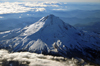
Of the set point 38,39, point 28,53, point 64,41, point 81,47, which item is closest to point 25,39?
point 38,39

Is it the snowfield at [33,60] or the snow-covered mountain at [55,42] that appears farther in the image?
the snow-covered mountain at [55,42]

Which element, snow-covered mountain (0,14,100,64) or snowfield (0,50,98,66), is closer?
snowfield (0,50,98,66)

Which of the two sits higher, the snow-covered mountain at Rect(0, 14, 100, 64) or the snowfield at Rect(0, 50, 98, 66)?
the snow-covered mountain at Rect(0, 14, 100, 64)

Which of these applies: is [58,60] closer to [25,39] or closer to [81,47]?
[81,47]

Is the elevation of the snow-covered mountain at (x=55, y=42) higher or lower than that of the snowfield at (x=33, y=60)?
higher

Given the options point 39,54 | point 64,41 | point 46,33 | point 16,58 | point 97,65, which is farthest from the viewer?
point 46,33
